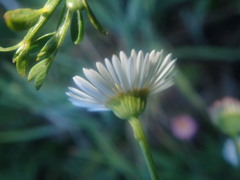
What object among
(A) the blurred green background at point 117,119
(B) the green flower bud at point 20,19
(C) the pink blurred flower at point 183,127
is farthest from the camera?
(C) the pink blurred flower at point 183,127

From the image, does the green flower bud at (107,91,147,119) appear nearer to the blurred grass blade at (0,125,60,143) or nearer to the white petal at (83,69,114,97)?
the white petal at (83,69,114,97)

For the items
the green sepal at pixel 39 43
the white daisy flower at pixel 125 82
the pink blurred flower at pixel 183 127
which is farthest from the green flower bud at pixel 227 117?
the pink blurred flower at pixel 183 127

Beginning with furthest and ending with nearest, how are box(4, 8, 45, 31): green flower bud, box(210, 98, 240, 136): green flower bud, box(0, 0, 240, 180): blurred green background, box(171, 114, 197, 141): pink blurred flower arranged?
1. box(171, 114, 197, 141): pink blurred flower
2. box(0, 0, 240, 180): blurred green background
3. box(210, 98, 240, 136): green flower bud
4. box(4, 8, 45, 31): green flower bud

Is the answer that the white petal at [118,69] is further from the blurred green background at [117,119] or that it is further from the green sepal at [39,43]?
the blurred green background at [117,119]

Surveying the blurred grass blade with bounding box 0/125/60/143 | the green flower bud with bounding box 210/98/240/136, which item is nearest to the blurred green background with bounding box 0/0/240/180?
Result: the blurred grass blade with bounding box 0/125/60/143

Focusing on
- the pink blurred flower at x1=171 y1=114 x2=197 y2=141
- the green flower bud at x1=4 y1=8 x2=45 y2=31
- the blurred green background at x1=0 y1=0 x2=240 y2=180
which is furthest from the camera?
the pink blurred flower at x1=171 y1=114 x2=197 y2=141

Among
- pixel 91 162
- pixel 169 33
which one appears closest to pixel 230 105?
pixel 91 162
